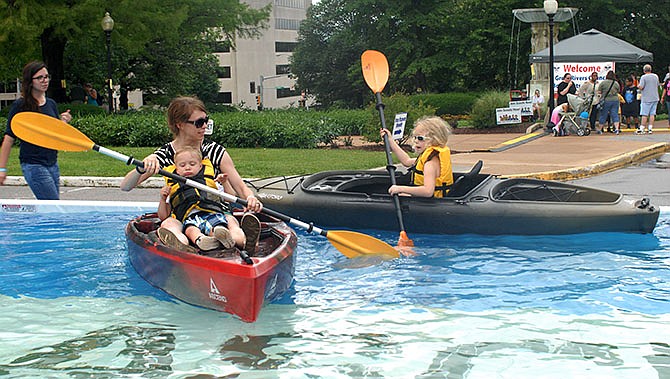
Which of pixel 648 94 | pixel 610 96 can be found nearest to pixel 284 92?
pixel 610 96

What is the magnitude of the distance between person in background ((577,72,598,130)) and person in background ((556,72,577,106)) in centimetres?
23

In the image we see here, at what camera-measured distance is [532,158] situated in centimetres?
1625

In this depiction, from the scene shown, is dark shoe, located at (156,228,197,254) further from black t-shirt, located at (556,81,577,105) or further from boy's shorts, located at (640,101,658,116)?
boy's shorts, located at (640,101,658,116)

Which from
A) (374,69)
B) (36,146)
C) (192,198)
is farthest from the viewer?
(374,69)

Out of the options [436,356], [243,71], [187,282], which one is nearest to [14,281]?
[187,282]

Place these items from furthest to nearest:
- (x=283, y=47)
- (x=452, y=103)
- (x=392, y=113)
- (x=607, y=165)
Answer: (x=283, y=47) < (x=452, y=103) < (x=392, y=113) < (x=607, y=165)

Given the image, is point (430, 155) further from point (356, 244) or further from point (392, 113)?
point (392, 113)

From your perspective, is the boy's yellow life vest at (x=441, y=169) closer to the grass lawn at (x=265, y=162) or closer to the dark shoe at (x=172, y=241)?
the dark shoe at (x=172, y=241)

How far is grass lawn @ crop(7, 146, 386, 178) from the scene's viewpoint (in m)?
14.3

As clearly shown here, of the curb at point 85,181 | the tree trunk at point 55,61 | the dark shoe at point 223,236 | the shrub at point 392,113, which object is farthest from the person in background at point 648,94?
the dark shoe at point 223,236

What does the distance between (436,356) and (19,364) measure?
2.53 m

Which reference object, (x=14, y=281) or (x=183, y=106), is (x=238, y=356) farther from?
(x=14, y=281)

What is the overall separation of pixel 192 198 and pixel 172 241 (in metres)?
0.44

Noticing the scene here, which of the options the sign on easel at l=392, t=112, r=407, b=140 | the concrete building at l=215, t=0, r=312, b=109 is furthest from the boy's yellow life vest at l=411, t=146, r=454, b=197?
the concrete building at l=215, t=0, r=312, b=109
